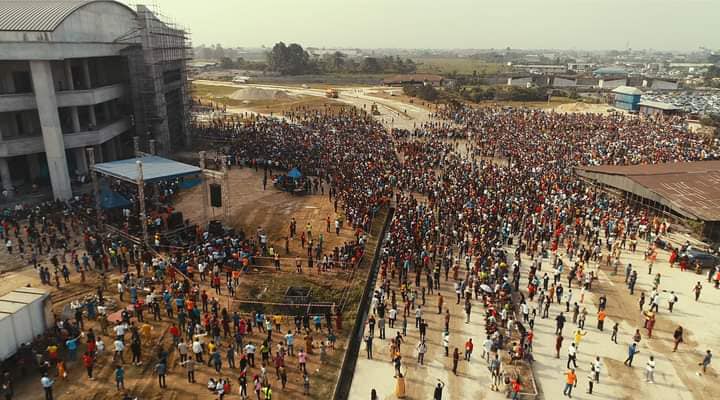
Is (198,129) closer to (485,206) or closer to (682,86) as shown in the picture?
(485,206)

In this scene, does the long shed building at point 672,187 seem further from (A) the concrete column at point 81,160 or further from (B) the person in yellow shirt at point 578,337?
(A) the concrete column at point 81,160

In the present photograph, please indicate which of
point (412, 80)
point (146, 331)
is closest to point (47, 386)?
point (146, 331)

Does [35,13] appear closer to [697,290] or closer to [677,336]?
[677,336]

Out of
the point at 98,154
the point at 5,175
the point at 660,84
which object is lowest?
the point at 5,175

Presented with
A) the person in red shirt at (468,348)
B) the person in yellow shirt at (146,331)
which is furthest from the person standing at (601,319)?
the person in yellow shirt at (146,331)

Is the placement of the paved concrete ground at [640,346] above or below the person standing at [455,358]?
below

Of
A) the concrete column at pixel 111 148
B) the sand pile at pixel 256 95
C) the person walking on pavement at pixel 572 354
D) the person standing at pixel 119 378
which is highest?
the sand pile at pixel 256 95
